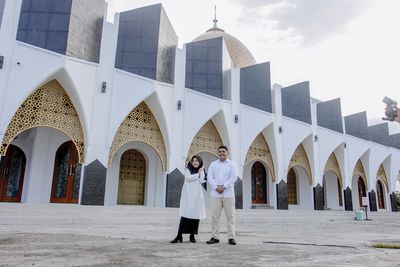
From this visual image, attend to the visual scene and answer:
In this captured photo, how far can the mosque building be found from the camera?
8.99 meters

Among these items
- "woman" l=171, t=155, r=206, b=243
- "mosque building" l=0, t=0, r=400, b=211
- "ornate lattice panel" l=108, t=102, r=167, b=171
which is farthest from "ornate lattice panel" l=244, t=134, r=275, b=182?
"woman" l=171, t=155, r=206, b=243

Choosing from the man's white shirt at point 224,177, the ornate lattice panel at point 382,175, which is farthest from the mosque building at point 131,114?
→ the ornate lattice panel at point 382,175

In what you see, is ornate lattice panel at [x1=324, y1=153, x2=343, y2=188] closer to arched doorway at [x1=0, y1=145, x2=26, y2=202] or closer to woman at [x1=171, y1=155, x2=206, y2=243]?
arched doorway at [x1=0, y1=145, x2=26, y2=202]

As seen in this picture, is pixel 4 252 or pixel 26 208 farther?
pixel 26 208

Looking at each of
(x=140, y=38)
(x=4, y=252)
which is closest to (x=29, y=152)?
(x=140, y=38)

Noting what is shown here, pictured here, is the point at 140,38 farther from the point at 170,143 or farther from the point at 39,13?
the point at 170,143

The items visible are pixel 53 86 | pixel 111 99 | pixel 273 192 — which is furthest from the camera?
pixel 273 192

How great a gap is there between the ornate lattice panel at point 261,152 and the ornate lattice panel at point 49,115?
24.5 feet

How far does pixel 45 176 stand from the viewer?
33.3 ft

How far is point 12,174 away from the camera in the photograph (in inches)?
401

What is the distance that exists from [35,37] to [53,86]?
6.83 feet

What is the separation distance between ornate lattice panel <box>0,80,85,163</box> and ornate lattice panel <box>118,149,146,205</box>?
2701 millimetres

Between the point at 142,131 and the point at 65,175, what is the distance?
9.54 feet

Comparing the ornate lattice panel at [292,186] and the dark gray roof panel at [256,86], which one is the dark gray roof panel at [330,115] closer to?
the ornate lattice panel at [292,186]
